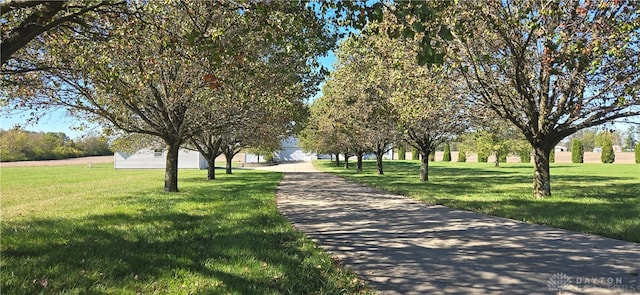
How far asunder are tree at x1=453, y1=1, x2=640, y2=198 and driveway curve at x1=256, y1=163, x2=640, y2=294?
352cm

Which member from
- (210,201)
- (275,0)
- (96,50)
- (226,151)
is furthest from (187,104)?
(226,151)

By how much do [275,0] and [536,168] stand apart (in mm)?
9711

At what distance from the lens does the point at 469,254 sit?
5.35 metres

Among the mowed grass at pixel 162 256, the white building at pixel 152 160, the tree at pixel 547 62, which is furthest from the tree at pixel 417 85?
the white building at pixel 152 160

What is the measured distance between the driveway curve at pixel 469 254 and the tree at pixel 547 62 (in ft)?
11.6

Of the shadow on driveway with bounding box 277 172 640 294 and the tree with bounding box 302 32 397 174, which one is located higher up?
the tree with bounding box 302 32 397 174

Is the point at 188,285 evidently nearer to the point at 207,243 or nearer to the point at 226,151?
the point at 207,243

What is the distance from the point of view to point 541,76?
10812mm

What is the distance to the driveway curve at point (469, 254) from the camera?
4.14 metres

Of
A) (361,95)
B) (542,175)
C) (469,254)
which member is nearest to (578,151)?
(361,95)

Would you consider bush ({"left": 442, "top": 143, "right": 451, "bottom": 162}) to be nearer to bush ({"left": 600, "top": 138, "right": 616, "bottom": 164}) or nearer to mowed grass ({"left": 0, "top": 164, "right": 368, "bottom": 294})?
bush ({"left": 600, "top": 138, "right": 616, "bottom": 164})

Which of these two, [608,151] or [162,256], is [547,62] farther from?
[608,151]

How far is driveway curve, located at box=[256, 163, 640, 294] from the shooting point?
414 centimetres

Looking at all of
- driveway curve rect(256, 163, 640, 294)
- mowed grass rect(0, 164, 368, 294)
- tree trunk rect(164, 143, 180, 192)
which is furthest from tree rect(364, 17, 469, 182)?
tree trunk rect(164, 143, 180, 192)
